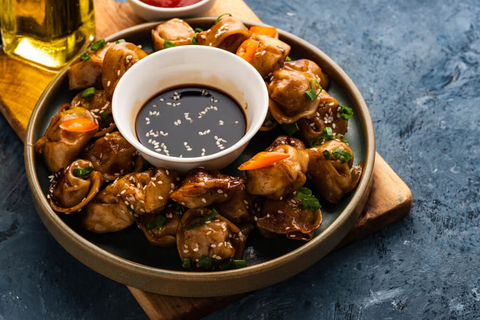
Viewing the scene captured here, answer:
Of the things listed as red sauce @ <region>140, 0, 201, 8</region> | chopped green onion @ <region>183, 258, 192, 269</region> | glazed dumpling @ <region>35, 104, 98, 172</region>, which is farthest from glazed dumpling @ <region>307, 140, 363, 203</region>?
red sauce @ <region>140, 0, 201, 8</region>

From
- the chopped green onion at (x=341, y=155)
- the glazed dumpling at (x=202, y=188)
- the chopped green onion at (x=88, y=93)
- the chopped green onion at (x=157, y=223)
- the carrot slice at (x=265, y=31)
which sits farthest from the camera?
the carrot slice at (x=265, y=31)

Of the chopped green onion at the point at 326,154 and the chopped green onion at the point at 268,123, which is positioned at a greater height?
the chopped green onion at the point at 326,154

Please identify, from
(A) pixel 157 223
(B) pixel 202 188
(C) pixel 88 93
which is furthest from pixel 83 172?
(B) pixel 202 188

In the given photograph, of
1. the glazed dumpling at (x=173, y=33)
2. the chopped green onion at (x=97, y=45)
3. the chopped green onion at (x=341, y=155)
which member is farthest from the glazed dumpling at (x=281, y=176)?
the chopped green onion at (x=97, y=45)

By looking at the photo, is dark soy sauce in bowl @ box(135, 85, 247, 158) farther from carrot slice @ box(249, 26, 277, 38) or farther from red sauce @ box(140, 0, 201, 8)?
red sauce @ box(140, 0, 201, 8)

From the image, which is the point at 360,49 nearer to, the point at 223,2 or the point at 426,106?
the point at 426,106

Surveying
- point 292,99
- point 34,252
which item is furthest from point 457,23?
point 34,252

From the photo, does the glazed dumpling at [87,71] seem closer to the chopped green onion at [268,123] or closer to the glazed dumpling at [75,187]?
the glazed dumpling at [75,187]
